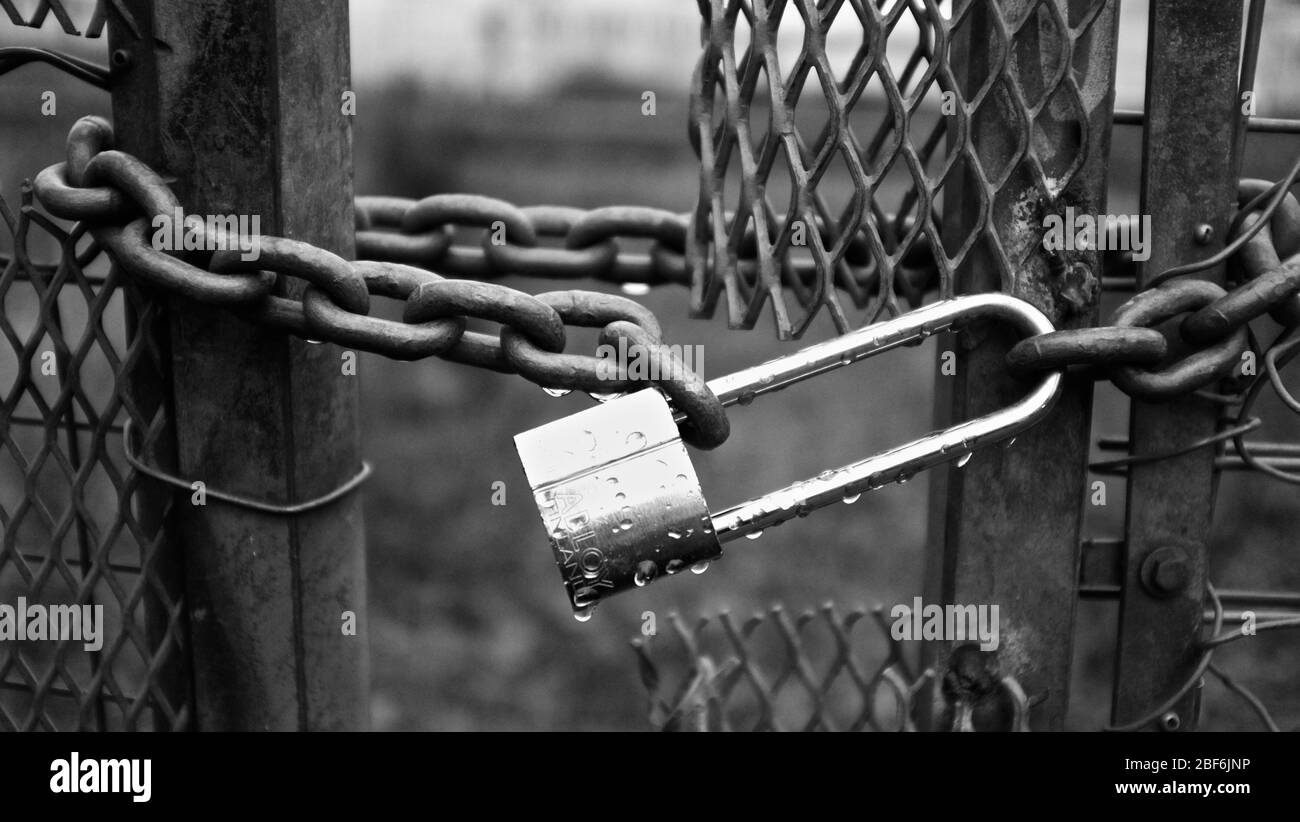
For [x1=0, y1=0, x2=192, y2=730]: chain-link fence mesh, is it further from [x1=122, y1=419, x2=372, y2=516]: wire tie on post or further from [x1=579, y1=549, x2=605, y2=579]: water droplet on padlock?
[x1=579, y1=549, x2=605, y2=579]: water droplet on padlock

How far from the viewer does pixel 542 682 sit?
117 inches

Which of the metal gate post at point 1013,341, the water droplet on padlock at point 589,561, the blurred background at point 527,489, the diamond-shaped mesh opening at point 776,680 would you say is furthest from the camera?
the blurred background at point 527,489

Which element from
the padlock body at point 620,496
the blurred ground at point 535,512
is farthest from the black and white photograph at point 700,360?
the blurred ground at point 535,512

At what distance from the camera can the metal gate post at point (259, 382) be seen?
3.05ft

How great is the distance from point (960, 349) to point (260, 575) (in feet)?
2.03

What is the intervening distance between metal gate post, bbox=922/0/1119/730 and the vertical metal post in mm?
53

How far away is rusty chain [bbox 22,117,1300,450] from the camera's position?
811mm

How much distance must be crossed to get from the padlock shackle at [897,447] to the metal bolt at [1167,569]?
0.70ft

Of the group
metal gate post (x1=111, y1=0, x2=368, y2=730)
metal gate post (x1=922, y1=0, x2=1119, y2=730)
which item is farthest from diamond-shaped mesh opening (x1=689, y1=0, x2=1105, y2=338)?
metal gate post (x1=111, y1=0, x2=368, y2=730)

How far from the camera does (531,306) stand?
2.65 feet

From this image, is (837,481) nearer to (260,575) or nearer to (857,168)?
(857,168)

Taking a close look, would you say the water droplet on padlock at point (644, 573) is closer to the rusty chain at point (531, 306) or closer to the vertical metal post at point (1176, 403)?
the rusty chain at point (531, 306)

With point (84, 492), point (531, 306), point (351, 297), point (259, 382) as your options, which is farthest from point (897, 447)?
point (84, 492)
